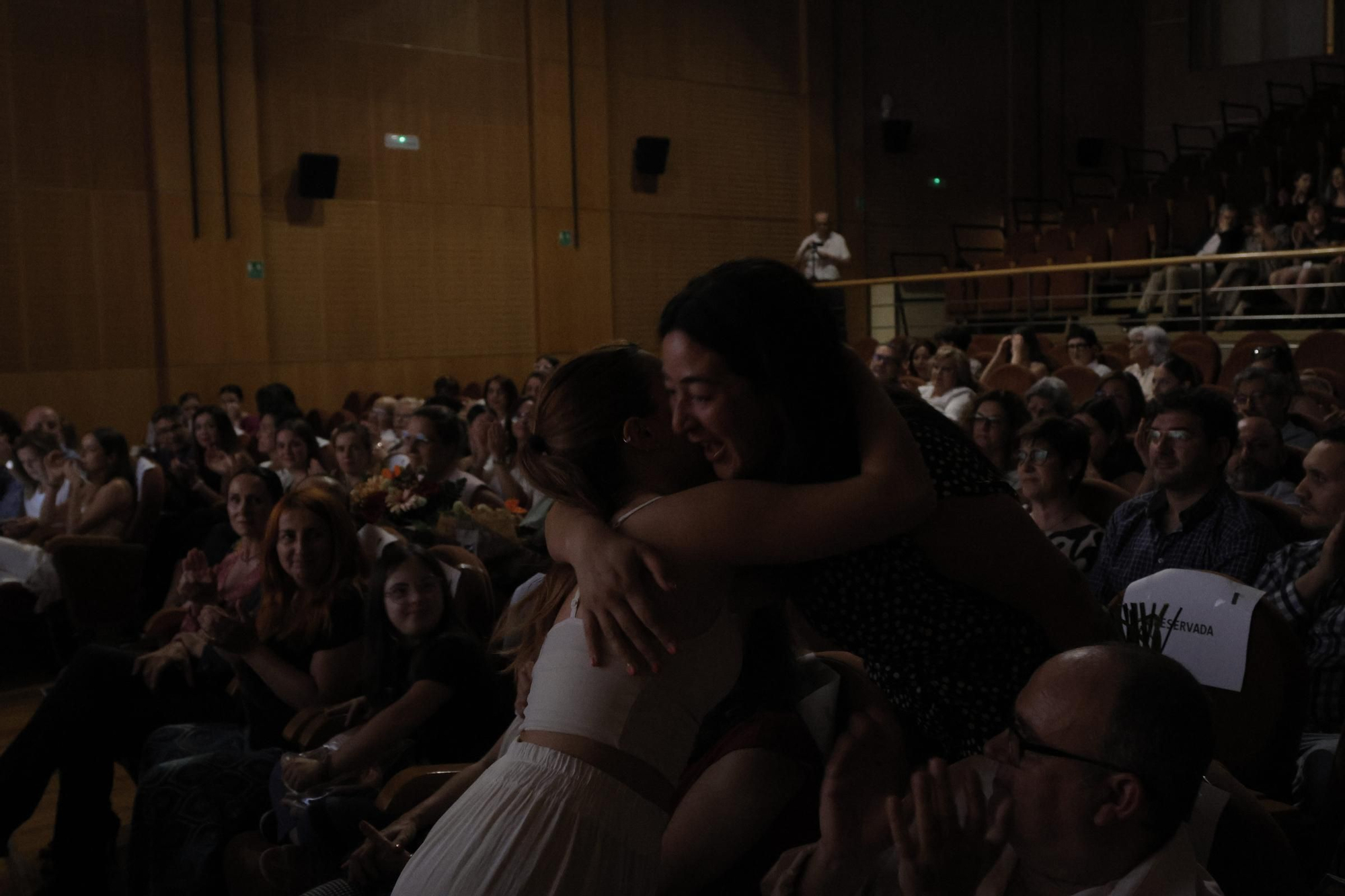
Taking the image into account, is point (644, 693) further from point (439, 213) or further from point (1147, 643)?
point (439, 213)

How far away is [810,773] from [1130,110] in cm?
1448

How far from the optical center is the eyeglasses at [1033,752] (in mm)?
1099

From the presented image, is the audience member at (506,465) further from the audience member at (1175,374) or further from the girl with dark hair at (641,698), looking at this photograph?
the girl with dark hair at (641,698)

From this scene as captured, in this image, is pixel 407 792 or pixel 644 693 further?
pixel 407 792

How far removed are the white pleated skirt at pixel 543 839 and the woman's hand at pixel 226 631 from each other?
156cm

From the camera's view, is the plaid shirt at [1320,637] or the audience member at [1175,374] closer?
the plaid shirt at [1320,637]

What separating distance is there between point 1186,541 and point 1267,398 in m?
1.73

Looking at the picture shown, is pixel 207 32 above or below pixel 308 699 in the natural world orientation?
above

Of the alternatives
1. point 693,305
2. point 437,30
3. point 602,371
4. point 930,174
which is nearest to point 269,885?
point 602,371

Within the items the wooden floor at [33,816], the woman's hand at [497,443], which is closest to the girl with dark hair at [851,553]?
the wooden floor at [33,816]

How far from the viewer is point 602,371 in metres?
1.27

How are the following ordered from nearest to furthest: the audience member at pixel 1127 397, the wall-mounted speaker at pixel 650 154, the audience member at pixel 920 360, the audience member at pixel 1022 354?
the audience member at pixel 1127 397, the audience member at pixel 1022 354, the audience member at pixel 920 360, the wall-mounted speaker at pixel 650 154

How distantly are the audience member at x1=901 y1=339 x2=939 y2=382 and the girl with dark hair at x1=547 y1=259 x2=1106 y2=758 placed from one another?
651 centimetres

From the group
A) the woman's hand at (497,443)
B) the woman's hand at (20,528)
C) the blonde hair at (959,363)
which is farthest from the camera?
the blonde hair at (959,363)
